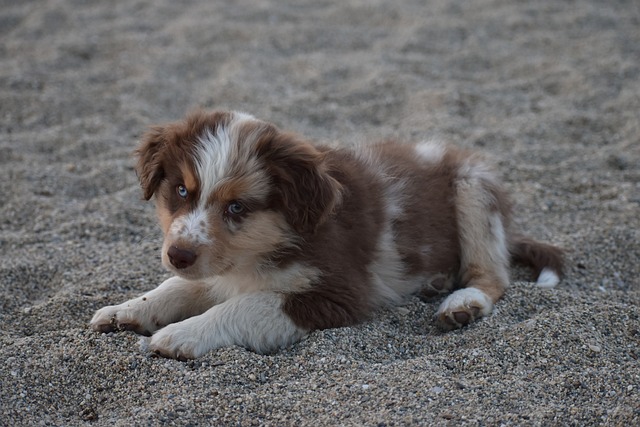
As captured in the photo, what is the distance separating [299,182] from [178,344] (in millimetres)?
1026

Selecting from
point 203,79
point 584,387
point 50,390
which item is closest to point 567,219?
point 584,387

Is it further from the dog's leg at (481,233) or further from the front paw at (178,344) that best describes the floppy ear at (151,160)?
the dog's leg at (481,233)

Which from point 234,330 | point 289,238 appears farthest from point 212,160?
point 234,330

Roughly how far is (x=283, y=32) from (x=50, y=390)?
684 cm

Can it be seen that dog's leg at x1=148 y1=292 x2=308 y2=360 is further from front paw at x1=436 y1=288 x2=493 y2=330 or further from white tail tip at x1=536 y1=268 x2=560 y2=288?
white tail tip at x1=536 y1=268 x2=560 y2=288

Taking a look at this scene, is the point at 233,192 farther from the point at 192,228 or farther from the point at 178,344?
the point at 178,344

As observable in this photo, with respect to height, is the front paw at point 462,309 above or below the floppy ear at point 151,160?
below

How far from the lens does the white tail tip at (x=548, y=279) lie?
511 cm

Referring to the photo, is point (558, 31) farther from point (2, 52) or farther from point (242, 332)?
point (242, 332)

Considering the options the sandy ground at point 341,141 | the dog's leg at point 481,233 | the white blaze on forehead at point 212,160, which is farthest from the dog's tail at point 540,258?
the white blaze on forehead at point 212,160

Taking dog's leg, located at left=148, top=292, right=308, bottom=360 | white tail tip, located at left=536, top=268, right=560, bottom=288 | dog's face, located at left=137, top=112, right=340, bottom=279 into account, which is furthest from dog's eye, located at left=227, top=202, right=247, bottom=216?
white tail tip, located at left=536, top=268, right=560, bottom=288

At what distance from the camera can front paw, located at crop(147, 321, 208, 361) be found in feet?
13.7

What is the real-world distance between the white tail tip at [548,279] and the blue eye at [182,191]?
7.49ft

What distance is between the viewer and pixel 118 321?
450 cm
